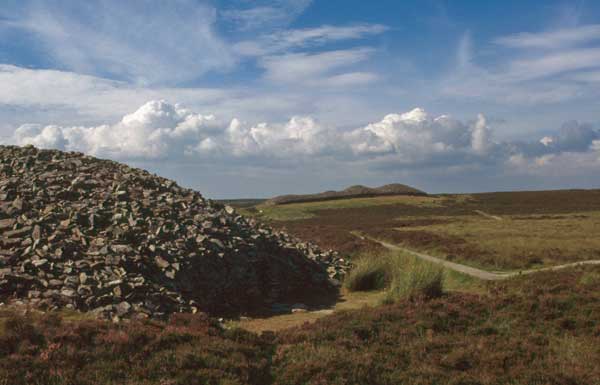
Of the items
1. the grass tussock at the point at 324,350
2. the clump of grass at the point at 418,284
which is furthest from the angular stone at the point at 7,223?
the clump of grass at the point at 418,284

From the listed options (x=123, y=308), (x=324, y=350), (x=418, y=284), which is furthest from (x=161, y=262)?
(x=418, y=284)

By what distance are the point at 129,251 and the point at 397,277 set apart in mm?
11288

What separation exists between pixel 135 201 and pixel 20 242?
602 cm

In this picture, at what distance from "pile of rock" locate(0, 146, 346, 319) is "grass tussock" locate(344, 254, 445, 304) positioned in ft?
6.44

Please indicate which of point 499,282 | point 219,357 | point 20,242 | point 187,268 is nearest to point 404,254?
point 499,282

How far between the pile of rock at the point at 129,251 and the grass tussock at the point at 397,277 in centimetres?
196

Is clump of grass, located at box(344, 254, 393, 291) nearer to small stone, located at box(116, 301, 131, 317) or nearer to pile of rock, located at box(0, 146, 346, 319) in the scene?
pile of rock, located at box(0, 146, 346, 319)

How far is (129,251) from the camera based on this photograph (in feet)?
64.2

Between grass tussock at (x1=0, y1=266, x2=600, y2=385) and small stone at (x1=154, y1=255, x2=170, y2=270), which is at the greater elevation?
small stone at (x1=154, y1=255, x2=170, y2=270)

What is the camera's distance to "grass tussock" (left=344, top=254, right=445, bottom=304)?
20234 millimetres

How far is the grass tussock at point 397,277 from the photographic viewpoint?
20234mm

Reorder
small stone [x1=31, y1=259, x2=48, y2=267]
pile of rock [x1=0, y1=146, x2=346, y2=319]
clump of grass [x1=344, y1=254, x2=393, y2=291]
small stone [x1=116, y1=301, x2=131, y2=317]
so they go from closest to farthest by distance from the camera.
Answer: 1. small stone [x1=116, y1=301, x2=131, y2=317]
2. pile of rock [x1=0, y1=146, x2=346, y2=319]
3. small stone [x1=31, y1=259, x2=48, y2=267]
4. clump of grass [x1=344, y1=254, x2=393, y2=291]

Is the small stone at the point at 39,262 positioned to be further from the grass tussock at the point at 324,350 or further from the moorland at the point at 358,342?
the grass tussock at the point at 324,350

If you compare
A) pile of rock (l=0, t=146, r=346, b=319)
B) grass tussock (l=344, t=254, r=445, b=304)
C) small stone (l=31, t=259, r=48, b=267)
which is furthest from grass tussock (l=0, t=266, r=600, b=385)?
small stone (l=31, t=259, r=48, b=267)
